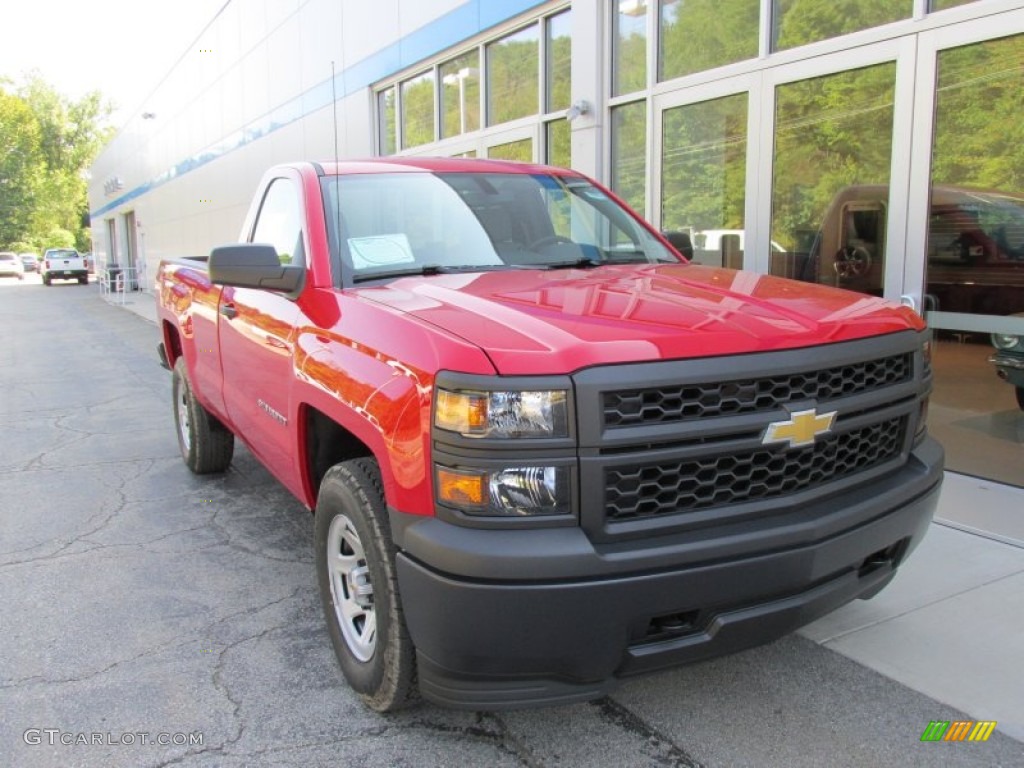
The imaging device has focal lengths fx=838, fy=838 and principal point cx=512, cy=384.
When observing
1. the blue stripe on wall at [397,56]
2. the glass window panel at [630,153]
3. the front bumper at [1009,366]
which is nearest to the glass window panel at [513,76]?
the blue stripe on wall at [397,56]

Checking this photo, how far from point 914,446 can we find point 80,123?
286 feet

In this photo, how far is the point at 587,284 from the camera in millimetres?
3084

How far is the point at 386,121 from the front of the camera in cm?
1321

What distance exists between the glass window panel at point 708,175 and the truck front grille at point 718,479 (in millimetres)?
4413

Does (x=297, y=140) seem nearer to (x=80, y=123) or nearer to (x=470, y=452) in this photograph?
(x=470, y=452)

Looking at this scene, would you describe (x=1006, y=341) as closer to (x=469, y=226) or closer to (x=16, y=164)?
(x=469, y=226)

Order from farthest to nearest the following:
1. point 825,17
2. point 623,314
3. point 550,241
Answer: point 825,17 → point 550,241 → point 623,314

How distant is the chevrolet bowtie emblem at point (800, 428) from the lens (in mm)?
2334

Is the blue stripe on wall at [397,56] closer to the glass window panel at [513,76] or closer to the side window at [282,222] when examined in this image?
the glass window panel at [513,76]

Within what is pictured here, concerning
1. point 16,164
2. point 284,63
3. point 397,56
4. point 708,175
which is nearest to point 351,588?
point 708,175

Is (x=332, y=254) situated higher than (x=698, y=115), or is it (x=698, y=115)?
(x=698, y=115)

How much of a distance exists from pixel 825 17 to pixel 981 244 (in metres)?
2.00

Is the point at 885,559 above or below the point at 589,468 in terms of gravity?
below

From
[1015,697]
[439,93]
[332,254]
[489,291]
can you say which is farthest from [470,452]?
[439,93]
